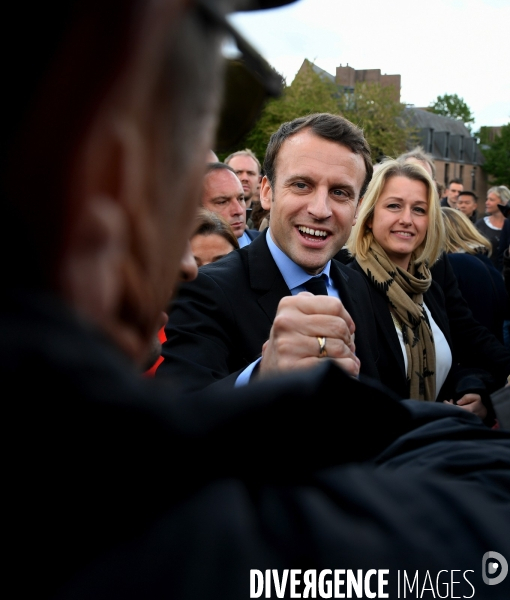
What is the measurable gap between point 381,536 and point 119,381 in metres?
0.36

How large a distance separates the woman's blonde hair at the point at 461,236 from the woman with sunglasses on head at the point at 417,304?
0.82 m

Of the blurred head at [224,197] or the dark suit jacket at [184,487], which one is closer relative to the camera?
the dark suit jacket at [184,487]

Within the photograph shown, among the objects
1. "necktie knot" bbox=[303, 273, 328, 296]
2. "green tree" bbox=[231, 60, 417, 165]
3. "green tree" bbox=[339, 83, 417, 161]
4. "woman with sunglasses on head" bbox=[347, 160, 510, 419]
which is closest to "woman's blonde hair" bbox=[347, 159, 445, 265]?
"woman with sunglasses on head" bbox=[347, 160, 510, 419]

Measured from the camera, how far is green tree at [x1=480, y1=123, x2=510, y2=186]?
234ft

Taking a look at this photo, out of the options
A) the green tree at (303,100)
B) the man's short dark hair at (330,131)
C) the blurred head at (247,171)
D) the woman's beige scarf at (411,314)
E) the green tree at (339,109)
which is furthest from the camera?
the green tree at (303,100)

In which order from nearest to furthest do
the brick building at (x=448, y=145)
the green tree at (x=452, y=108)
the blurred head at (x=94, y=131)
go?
1. the blurred head at (x=94, y=131)
2. the brick building at (x=448, y=145)
3. the green tree at (x=452, y=108)

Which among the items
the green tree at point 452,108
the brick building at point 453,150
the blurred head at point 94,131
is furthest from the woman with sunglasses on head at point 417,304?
the green tree at point 452,108

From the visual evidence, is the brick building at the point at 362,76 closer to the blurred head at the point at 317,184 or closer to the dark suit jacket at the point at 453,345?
the dark suit jacket at the point at 453,345

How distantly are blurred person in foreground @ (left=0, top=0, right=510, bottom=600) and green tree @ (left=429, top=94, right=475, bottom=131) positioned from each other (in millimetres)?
90028

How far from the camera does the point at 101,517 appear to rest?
619 millimetres

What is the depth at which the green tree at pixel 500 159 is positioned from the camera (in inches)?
2810

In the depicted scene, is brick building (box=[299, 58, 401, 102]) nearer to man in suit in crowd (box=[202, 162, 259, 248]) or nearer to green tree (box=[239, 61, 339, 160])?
green tree (box=[239, 61, 339, 160])

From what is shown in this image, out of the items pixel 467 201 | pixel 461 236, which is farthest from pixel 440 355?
pixel 467 201

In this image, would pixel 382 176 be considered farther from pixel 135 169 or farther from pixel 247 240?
pixel 135 169
